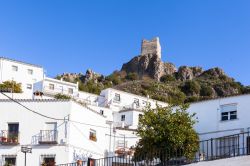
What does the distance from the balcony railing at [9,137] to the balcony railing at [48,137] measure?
1.68 metres

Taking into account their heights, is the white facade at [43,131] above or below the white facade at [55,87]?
below

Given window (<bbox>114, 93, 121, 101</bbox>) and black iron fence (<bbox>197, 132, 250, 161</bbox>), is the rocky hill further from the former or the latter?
black iron fence (<bbox>197, 132, 250, 161</bbox>)

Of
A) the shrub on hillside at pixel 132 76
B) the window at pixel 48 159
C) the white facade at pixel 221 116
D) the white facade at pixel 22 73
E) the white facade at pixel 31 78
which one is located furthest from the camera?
the shrub on hillside at pixel 132 76

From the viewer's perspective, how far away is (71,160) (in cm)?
4006

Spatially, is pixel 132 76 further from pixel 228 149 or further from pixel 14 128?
pixel 228 149

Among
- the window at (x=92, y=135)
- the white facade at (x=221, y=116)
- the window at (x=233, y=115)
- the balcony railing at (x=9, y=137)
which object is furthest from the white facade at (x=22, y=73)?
the window at (x=233, y=115)

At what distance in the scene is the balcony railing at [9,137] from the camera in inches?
1578

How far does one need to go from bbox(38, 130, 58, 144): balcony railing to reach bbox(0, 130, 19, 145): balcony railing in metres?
1.68

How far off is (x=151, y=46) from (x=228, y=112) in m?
115

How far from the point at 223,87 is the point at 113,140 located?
245ft

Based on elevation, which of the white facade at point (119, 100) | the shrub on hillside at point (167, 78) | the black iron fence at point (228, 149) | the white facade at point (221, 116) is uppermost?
the shrub on hillside at point (167, 78)

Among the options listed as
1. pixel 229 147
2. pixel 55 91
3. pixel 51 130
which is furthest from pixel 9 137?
pixel 55 91

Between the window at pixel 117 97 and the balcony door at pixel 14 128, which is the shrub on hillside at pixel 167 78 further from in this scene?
the balcony door at pixel 14 128

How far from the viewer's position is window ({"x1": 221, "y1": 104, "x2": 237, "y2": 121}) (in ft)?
132
